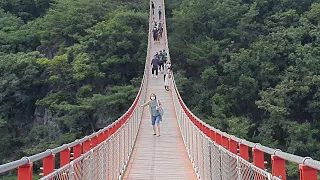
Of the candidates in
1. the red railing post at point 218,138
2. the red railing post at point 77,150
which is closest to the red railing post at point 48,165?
the red railing post at point 77,150

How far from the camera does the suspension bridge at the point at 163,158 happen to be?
11.3 ft

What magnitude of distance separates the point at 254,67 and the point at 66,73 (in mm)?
9325

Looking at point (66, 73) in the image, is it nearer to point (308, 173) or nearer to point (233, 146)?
point (233, 146)

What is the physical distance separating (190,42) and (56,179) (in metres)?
26.6

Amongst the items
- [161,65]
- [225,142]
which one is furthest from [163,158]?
[161,65]

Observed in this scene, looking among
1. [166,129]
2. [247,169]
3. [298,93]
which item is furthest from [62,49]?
[247,169]

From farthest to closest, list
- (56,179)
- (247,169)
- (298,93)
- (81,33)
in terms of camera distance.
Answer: (81,33)
(298,93)
(247,169)
(56,179)

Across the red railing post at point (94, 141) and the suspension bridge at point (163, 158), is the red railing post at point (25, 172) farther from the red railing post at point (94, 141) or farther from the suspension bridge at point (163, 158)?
the red railing post at point (94, 141)

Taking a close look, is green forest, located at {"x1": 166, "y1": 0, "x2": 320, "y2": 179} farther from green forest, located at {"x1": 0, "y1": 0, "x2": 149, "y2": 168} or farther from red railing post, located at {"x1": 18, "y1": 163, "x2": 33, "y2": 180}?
red railing post, located at {"x1": 18, "y1": 163, "x2": 33, "y2": 180}

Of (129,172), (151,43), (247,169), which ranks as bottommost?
(129,172)

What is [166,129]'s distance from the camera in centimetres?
1463

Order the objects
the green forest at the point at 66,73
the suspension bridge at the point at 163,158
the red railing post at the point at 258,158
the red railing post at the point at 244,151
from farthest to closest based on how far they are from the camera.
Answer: the green forest at the point at 66,73 < the red railing post at the point at 244,151 < the red railing post at the point at 258,158 < the suspension bridge at the point at 163,158

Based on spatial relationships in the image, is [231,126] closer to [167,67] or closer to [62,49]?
[167,67]

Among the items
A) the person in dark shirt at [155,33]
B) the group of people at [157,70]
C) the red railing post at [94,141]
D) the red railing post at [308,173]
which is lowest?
the red railing post at [94,141]
